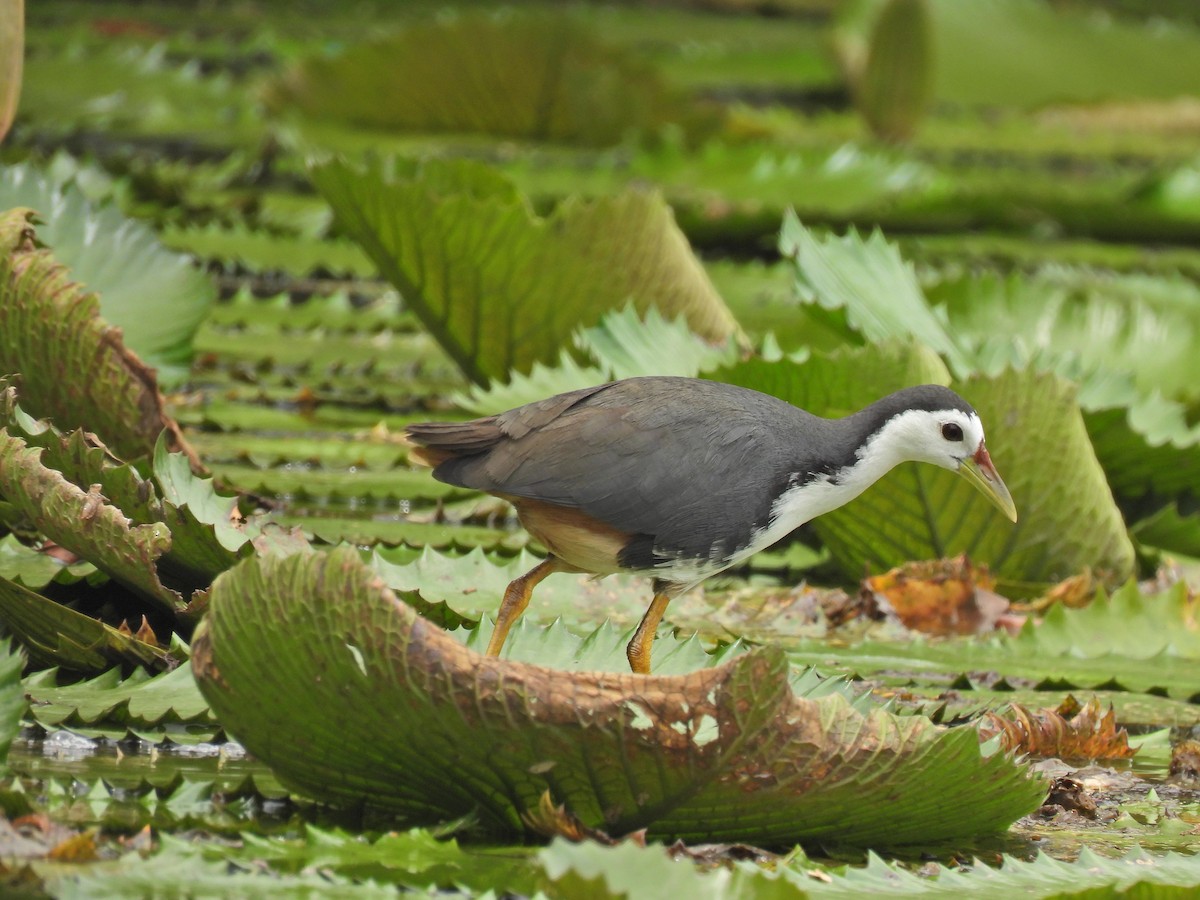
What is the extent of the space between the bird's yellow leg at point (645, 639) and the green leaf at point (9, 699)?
526 mm

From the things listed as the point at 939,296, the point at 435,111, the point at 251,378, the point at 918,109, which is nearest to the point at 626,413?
the point at 251,378

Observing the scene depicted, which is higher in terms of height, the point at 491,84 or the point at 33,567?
the point at 491,84

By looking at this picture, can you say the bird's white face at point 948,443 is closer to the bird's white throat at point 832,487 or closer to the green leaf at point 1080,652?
the bird's white throat at point 832,487

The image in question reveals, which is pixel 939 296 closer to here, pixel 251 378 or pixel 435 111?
pixel 251 378

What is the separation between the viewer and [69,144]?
3967mm

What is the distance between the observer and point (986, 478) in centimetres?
186

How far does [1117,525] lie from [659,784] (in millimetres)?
1090

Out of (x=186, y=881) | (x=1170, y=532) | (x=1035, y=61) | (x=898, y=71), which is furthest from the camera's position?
(x=1035, y=61)

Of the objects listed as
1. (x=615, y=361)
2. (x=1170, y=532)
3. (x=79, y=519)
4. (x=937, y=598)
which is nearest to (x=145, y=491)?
(x=79, y=519)

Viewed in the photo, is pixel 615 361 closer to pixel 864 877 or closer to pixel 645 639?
pixel 645 639

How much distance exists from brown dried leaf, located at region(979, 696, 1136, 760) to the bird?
0.93ft

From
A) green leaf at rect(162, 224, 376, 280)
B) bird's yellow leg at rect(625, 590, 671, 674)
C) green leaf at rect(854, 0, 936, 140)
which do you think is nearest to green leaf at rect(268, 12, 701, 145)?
green leaf at rect(854, 0, 936, 140)

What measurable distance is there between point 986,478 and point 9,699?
1.06 metres

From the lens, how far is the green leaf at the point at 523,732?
117 centimetres
